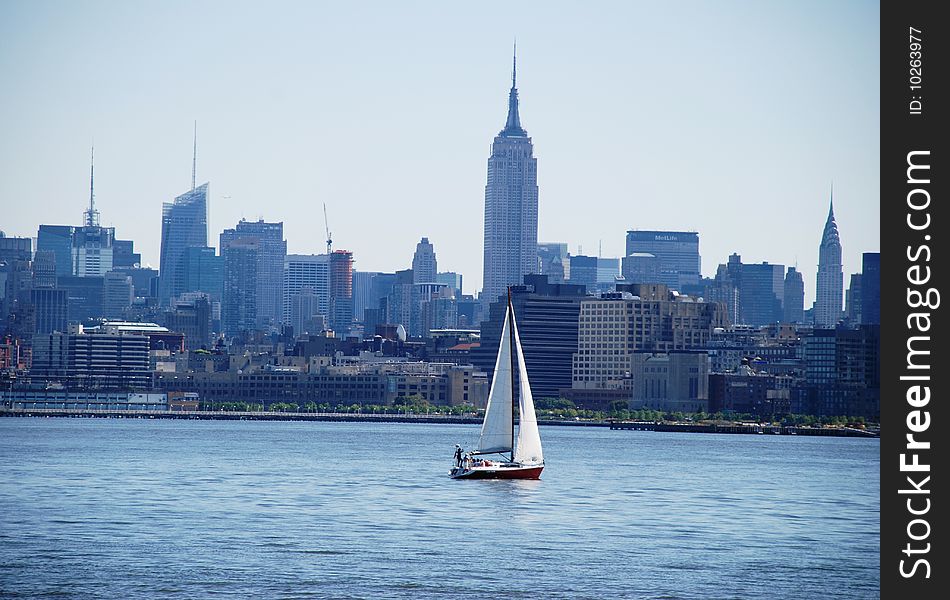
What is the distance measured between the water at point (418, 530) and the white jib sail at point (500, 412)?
238cm

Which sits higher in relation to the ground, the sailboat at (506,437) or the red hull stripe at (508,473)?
the sailboat at (506,437)

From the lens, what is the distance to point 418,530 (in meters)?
49.5

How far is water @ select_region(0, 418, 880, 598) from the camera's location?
125 ft

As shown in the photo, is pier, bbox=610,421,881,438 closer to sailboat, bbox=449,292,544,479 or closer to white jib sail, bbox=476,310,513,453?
sailboat, bbox=449,292,544,479

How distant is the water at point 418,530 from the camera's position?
3819cm

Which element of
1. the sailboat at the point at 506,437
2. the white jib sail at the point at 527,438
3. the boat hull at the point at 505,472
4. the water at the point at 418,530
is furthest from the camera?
the white jib sail at the point at 527,438

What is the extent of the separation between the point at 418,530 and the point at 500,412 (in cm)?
2065

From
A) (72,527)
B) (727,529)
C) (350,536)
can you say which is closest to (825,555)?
(727,529)

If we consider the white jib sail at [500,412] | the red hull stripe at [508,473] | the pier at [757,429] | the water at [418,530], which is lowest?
the water at [418,530]

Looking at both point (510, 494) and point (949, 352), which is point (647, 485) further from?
point (949, 352)

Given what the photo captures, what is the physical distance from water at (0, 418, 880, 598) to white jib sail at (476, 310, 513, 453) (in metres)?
2.38

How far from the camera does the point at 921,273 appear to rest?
22.8 meters

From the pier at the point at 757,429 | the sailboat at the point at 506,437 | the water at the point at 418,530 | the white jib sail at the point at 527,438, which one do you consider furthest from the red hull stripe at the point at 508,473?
the pier at the point at 757,429

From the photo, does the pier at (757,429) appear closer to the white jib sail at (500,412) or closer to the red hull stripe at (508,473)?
the white jib sail at (500,412)
